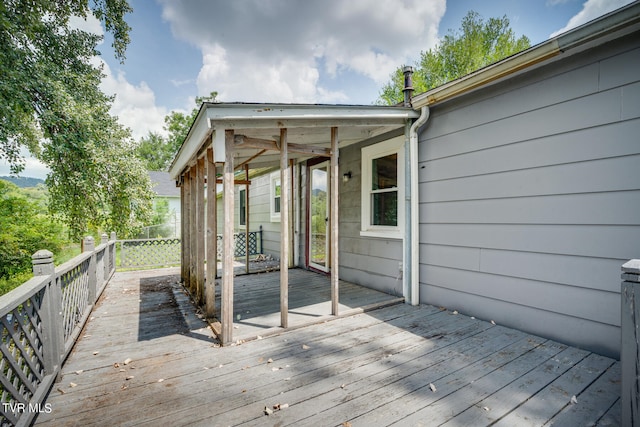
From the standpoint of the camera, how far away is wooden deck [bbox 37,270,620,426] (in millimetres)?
1756

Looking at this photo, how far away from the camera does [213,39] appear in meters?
7.50

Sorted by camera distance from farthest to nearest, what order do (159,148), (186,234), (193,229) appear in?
(159,148), (186,234), (193,229)

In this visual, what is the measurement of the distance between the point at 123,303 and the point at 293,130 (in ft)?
11.8

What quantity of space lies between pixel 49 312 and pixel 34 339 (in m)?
0.19

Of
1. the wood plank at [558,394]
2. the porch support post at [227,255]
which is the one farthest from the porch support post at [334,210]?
the wood plank at [558,394]

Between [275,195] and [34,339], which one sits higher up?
[275,195]

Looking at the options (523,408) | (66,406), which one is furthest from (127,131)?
(523,408)

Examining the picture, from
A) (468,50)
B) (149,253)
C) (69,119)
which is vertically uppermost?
(468,50)

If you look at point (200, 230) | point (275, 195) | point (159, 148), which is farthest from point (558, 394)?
point (159, 148)

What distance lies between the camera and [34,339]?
6.44 ft

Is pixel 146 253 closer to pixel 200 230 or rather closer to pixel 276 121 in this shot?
pixel 200 230

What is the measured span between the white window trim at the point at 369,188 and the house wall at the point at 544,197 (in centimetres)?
44

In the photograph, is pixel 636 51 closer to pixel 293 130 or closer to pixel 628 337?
pixel 628 337

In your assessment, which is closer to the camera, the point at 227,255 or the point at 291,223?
the point at 227,255
